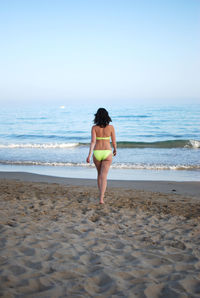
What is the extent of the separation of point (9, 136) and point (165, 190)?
20.1 metres

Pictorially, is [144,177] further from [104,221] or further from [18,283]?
[18,283]

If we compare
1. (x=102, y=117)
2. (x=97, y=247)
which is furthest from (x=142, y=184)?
(x=97, y=247)

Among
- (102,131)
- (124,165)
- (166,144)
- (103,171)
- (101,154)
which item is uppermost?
(102,131)

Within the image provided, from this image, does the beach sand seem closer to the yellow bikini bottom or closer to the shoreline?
the yellow bikini bottom

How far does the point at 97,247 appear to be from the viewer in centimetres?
346

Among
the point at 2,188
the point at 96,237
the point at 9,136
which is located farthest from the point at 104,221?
the point at 9,136

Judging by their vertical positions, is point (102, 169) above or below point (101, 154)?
below

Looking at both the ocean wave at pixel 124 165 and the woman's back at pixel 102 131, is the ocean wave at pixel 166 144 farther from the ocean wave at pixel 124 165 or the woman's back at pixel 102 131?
the woman's back at pixel 102 131

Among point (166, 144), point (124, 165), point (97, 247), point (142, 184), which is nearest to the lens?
point (97, 247)

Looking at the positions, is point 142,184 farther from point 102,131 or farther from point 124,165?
point 124,165

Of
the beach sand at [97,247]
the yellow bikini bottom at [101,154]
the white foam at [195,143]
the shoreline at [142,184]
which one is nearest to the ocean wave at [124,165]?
the shoreline at [142,184]

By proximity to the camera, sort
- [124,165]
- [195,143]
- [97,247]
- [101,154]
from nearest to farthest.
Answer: [97,247] < [101,154] < [124,165] < [195,143]

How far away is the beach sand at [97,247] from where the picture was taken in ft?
8.56

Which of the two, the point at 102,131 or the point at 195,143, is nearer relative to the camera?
the point at 102,131
